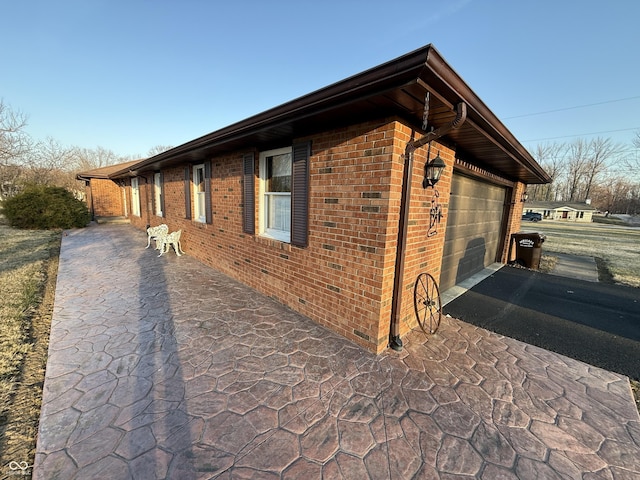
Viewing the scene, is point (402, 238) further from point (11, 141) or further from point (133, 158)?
point (133, 158)

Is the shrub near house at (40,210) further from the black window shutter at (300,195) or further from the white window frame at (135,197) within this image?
the black window shutter at (300,195)

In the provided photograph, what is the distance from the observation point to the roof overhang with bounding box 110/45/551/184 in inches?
77.2

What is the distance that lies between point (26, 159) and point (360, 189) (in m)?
27.5

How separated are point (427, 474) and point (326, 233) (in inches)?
93.5

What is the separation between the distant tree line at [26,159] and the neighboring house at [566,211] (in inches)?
2439

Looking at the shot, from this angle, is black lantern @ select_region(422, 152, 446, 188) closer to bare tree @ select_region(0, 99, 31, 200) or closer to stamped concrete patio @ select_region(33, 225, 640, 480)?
stamped concrete patio @ select_region(33, 225, 640, 480)

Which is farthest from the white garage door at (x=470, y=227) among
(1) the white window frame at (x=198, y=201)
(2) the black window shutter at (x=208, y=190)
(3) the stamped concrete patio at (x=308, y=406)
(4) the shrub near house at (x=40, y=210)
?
(4) the shrub near house at (x=40, y=210)

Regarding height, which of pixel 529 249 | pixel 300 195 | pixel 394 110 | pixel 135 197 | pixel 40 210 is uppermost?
pixel 394 110

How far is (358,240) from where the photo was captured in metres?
2.99

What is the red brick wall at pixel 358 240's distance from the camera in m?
2.77

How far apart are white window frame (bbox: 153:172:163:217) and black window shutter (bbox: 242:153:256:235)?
6.01 metres

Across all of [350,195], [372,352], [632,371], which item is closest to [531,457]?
[372,352]

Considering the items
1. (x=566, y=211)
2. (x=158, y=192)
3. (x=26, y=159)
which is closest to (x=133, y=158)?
(x=26, y=159)

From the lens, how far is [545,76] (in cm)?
1438
